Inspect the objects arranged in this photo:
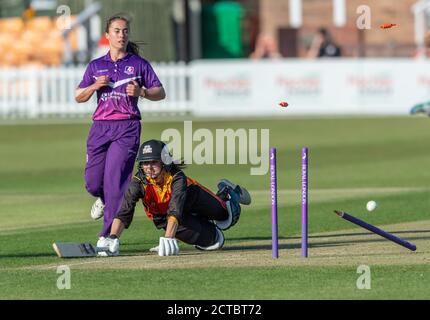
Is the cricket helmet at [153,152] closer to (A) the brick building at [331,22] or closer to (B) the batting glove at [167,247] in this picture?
(B) the batting glove at [167,247]

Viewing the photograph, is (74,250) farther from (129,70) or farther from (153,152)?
(129,70)

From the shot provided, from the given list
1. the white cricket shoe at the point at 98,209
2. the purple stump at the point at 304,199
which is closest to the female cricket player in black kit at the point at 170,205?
the white cricket shoe at the point at 98,209

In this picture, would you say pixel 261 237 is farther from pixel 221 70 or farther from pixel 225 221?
pixel 221 70

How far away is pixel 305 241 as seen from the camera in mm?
10984

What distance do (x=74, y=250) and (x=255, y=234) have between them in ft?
8.02

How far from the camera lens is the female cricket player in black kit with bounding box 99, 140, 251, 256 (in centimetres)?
1125

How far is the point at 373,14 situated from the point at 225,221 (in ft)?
117

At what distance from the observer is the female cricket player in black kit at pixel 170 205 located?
36.9 feet

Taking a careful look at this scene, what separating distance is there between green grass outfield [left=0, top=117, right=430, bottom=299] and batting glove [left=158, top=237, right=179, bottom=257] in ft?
0.44

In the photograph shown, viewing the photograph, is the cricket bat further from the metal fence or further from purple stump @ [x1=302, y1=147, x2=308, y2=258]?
the metal fence

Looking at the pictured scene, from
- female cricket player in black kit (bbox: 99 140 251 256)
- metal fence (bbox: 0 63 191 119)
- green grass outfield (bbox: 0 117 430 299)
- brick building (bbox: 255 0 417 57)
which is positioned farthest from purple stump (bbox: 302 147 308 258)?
brick building (bbox: 255 0 417 57)

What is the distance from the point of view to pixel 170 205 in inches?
A: 446

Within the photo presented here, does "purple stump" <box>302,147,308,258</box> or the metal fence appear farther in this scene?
the metal fence
